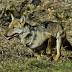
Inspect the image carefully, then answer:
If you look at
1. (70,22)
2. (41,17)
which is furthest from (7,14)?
(70,22)

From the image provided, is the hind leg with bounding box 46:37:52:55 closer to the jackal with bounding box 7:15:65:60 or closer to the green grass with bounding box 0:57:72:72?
the jackal with bounding box 7:15:65:60

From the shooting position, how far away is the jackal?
8.57m

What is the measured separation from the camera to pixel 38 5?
14.9 metres

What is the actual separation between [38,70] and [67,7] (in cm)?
660

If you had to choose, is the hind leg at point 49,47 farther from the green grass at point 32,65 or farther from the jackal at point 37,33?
the green grass at point 32,65

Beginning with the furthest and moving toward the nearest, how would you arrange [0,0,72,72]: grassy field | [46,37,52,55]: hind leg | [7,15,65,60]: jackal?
[46,37,52,55]: hind leg < [0,0,72,72]: grassy field < [7,15,65,60]: jackal

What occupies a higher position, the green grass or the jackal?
the jackal

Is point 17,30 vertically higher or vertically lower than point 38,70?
higher

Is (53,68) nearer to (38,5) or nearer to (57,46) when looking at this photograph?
(57,46)

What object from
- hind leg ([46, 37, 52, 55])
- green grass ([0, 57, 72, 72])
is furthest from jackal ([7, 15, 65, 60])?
green grass ([0, 57, 72, 72])

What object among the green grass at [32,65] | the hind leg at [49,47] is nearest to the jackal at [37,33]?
the hind leg at [49,47]

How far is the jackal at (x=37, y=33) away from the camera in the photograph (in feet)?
28.1

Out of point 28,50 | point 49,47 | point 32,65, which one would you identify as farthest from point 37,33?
point 28,50

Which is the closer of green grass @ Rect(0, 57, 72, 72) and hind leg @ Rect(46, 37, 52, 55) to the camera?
green grass @ Rect(0, 57, 72, 72)
